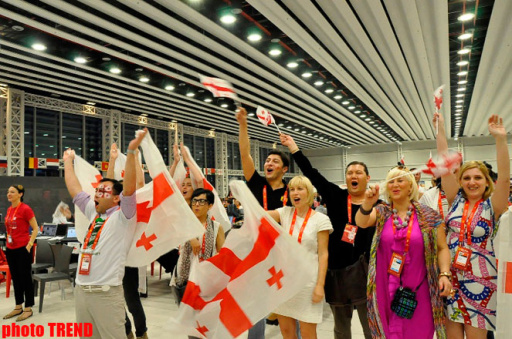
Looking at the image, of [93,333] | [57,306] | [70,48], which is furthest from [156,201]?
[70,48]

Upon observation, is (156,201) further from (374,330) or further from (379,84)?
(379,84)

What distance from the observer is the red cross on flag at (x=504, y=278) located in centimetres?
200

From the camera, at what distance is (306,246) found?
2.50m

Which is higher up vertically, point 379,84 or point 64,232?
point 379,84

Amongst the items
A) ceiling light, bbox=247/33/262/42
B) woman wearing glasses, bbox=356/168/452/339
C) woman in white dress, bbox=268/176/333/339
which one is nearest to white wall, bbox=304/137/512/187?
ceiling light, bbox=247/33/262/42

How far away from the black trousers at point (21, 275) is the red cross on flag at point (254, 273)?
354cm

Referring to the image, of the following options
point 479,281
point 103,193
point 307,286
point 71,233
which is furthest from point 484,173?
point 71,233

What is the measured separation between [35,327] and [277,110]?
12127 mm

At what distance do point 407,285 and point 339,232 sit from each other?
1.99ft

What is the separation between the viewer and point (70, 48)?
868 centimetres

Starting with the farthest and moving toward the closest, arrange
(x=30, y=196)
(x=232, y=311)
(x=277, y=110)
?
(x=277, y=110), (x=30, y=196), (x=232, y=311)

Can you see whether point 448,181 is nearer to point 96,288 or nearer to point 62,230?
point 96,288

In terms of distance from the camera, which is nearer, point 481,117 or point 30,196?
point 30,196

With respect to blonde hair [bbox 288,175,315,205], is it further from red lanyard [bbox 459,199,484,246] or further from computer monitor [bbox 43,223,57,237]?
computer monitor [bbox 43,223,57,237]
